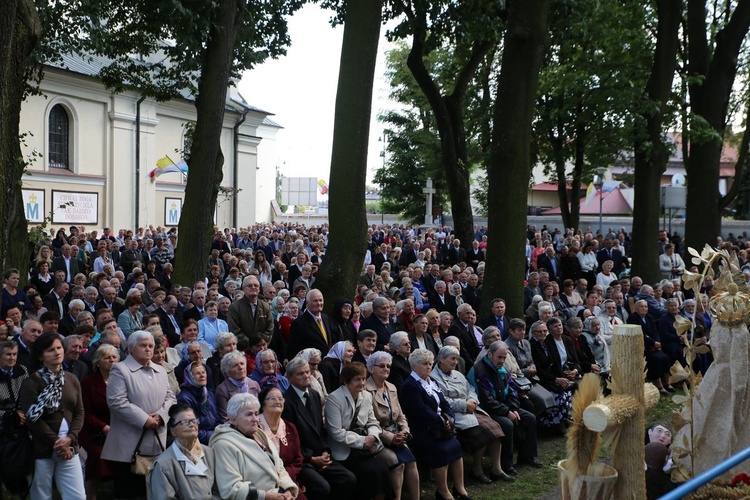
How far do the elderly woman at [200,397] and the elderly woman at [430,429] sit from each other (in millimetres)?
1932

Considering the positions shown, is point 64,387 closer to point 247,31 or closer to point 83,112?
point 247,31

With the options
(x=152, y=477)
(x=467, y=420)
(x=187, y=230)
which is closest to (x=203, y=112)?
(x=187, y=230)

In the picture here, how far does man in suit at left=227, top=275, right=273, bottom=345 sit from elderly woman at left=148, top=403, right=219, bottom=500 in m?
4.75

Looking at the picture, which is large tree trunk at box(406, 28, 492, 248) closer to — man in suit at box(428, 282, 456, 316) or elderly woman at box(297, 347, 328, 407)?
man in suit at box(428, 282, 456, 316)

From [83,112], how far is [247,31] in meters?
19.8

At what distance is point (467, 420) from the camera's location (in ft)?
27.2

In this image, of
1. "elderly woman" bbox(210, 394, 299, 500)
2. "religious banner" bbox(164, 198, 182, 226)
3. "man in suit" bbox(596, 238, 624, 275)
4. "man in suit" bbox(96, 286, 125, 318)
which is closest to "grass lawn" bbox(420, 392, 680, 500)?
"elderly woman" bbox(210, 394, 299, 500)

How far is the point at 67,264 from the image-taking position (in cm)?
1680

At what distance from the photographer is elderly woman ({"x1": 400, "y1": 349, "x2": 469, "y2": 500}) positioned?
771cm

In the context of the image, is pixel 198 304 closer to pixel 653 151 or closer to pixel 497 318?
pixel 497 318

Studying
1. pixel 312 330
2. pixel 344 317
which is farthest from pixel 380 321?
pixel 312 330

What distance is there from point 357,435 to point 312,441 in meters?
0.43

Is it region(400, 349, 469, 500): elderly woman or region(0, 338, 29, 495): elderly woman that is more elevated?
region(0, 338, 29, 495): elderly woman

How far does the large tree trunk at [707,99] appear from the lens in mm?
→ 19297
